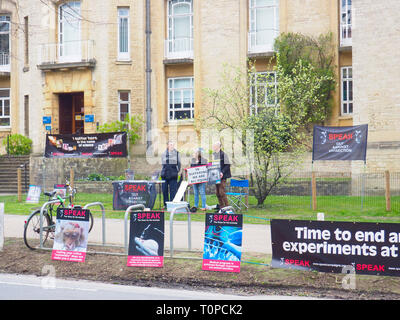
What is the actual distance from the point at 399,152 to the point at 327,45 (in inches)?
251

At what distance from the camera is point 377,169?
75.4 feet

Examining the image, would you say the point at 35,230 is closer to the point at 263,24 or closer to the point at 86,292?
the point at 86,292

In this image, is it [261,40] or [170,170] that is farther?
[261,40]

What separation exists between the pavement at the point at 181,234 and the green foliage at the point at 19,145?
14602mm

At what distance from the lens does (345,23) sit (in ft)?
86.0

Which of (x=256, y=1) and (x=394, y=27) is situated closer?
(x=394, y=27)

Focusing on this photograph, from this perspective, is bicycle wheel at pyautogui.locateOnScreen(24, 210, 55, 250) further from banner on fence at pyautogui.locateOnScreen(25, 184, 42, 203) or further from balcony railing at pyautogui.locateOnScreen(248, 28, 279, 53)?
balcony railing at pyautogui.locateOnScreen(248, 28, 279, 53)

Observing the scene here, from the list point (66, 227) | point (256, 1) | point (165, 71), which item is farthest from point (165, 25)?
point (66, 227)

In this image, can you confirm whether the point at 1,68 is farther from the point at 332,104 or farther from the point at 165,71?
the point at 332,104

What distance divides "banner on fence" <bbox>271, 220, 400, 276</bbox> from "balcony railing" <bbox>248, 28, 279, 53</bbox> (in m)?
19.2

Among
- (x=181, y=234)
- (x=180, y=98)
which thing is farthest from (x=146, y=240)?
(x=180, y=98)

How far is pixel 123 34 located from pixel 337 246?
2252 centimetres

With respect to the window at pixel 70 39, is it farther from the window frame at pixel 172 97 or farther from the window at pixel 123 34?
the window frame at pixel 172 97

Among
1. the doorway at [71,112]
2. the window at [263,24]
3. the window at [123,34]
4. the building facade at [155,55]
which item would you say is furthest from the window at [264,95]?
the doorway at [71,112]
